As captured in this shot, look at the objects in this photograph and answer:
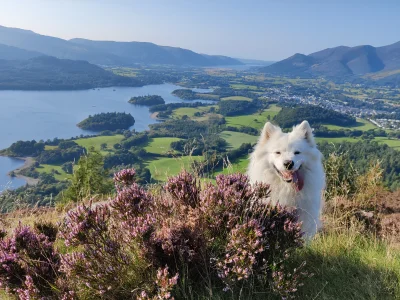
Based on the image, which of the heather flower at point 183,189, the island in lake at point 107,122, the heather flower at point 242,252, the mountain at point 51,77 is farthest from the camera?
the mountain at point 51,77

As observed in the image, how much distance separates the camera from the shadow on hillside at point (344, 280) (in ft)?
8.09

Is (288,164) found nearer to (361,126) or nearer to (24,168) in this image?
(24,168)

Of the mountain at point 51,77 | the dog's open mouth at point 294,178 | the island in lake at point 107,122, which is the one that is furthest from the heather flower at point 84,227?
the mountain at point 51,77

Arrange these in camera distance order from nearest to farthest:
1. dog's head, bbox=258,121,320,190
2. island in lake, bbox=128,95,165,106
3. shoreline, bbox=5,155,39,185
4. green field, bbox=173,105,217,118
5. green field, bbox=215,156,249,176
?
1. green field, bbox=215,156,249,176
2. dog's head, bbox=258,121,320,190
3. shoreline, bbox=5,155,39,185
4. green field, bbox=173,105,217,118
5. island in lake, bbox=128,95,165,106

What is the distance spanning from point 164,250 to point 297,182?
286cm

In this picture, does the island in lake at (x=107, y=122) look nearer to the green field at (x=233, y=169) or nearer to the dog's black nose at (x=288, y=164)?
the green field at (x=233, y=169)

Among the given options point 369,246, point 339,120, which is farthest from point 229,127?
point 369,246

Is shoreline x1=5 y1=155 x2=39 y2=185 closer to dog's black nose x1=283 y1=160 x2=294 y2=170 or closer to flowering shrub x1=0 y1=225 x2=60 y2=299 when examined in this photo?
dog's black nose x1=283 y1=160 x2=294 y2=170

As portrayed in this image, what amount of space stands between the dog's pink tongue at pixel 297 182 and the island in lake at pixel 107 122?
293 ft

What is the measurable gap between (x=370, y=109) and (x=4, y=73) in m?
176

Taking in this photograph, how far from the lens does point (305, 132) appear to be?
4871 millimetres

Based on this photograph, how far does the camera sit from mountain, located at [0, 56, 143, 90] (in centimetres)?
15175

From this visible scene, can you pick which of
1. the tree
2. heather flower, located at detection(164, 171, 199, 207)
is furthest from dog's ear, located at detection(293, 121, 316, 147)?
the tree

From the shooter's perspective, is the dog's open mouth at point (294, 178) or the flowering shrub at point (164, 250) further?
the dog's open mouth at point (294, 178)
